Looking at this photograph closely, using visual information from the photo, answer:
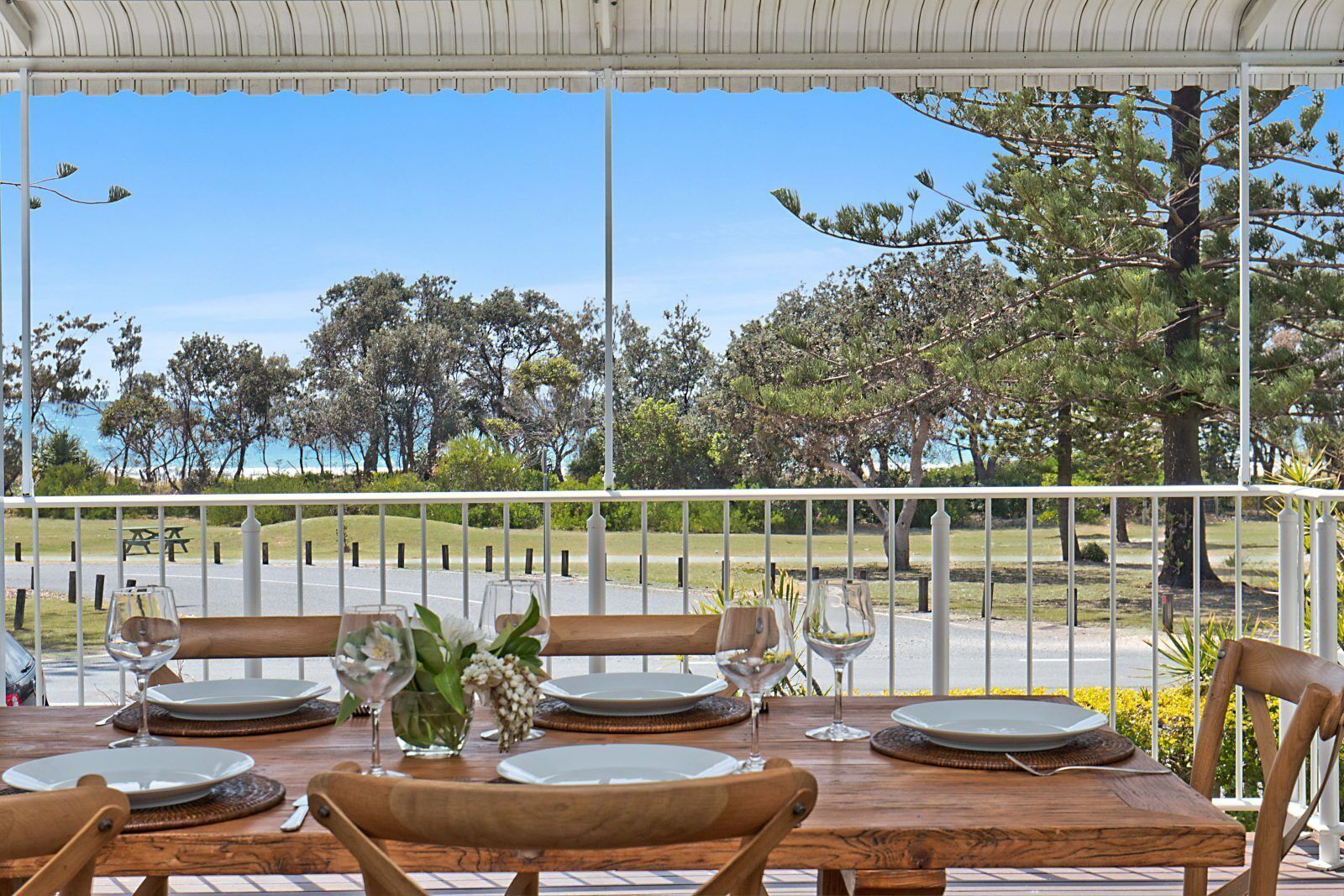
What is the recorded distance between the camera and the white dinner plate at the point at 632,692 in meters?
1.61

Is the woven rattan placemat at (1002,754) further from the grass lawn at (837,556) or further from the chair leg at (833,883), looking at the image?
the grass lawn at (837,556)

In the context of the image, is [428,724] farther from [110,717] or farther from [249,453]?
[249,453]

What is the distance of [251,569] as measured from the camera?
2994mm

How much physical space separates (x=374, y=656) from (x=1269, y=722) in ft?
3.99

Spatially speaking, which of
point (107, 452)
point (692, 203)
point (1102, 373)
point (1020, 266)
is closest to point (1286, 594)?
point (1102, 373)

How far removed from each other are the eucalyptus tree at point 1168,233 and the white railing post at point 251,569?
29.8 feet

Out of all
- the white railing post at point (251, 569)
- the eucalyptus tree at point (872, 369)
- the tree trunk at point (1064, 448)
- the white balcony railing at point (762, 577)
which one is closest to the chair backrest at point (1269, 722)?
the white railing post at point (251, 569)

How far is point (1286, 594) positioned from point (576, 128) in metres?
17.4

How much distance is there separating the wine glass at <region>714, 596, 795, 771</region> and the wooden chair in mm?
367

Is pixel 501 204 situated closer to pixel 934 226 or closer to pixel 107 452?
pixel 107 452

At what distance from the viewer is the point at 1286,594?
9.98 ft

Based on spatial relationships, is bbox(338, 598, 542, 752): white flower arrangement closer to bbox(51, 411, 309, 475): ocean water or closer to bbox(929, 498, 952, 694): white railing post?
bbox(929, 498, 952, 694): white railing post

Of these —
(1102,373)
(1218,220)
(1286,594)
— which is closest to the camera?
(1286,594)

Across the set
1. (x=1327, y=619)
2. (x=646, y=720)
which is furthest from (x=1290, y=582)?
(x=646, y=720)
